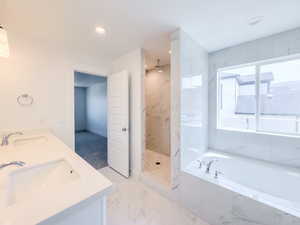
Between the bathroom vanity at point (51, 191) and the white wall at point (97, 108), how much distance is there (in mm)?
4929

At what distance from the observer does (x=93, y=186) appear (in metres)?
0.74

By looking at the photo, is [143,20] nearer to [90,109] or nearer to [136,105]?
[136,105]

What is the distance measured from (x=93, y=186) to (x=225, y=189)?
4.52 feet

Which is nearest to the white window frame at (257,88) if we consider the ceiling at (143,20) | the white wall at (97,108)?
the ceiling at (143,20)

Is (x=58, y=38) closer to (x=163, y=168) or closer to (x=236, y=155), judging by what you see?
(x=163, y=168)

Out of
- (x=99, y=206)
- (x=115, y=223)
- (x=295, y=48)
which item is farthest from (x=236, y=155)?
(x=99, y=206)

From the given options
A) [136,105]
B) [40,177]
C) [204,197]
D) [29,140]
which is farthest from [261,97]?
[29,140]

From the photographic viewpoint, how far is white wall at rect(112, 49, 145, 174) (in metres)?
2.43

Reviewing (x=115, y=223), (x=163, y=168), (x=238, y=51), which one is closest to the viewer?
(x=115, y=223)

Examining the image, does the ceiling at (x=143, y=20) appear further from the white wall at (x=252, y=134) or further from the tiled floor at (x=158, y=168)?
the tiled floor at (x=158, y=168)

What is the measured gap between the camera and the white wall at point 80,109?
7090 mm

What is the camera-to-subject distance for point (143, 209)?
1.75 meters

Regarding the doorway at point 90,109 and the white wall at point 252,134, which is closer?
the white wall at point 252,134

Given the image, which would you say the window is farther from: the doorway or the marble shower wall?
the doorway
